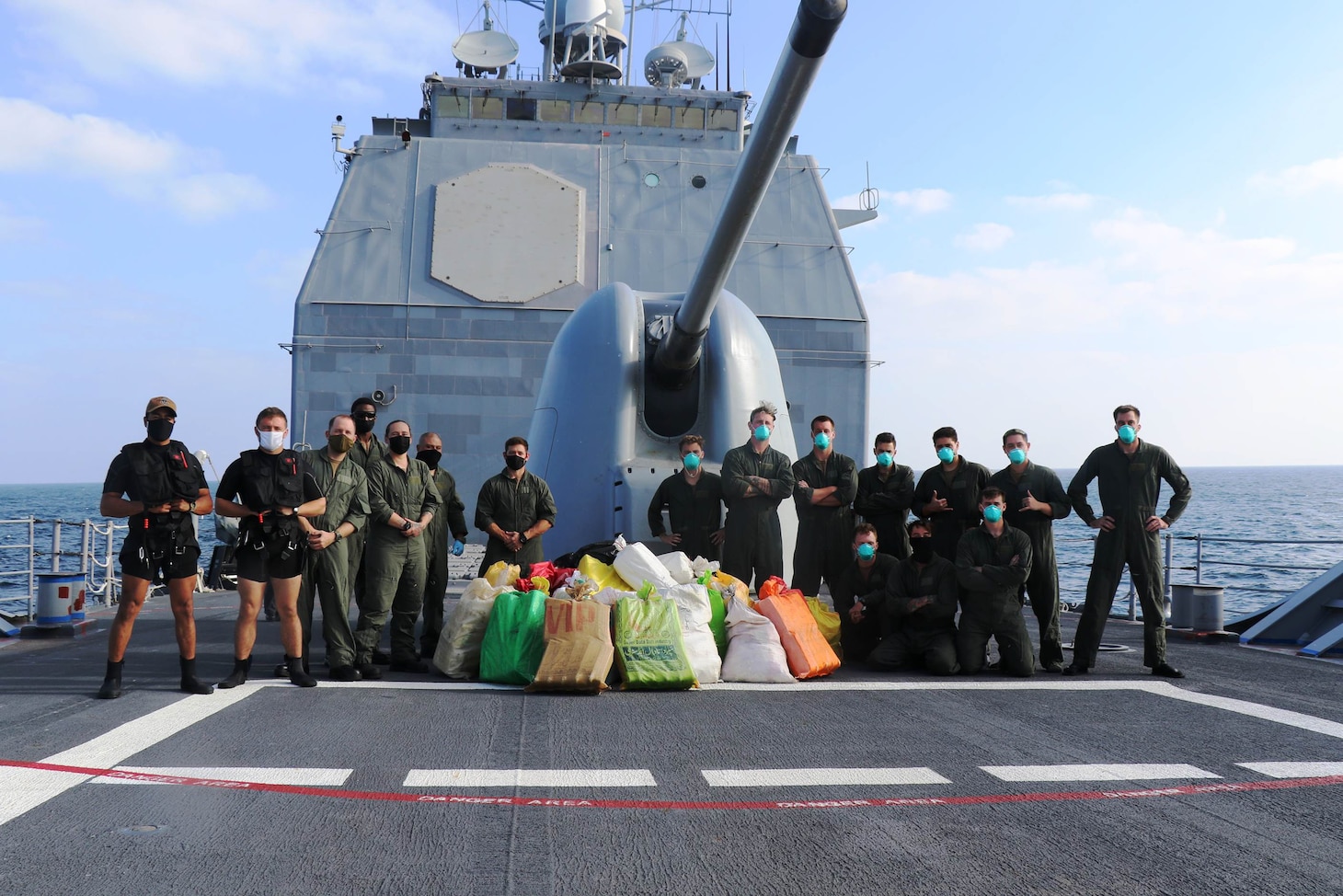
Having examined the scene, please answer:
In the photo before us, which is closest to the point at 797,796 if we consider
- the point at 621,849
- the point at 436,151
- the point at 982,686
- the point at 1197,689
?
the point at 621,849

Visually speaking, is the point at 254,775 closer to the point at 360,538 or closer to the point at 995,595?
the point at 360,538

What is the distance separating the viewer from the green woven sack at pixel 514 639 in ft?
17.2

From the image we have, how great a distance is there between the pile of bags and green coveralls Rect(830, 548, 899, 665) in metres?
0.32

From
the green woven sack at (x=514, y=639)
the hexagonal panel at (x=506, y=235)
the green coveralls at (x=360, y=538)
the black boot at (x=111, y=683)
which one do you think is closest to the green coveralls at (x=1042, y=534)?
the green woven sack at (x=514, y=639)

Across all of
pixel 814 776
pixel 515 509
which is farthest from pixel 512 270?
pixel 814 776

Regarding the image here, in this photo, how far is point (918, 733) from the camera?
4.16 metres

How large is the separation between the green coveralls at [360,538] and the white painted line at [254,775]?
217 cm

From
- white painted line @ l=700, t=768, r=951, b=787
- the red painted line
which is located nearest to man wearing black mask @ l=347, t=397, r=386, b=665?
the red painted line

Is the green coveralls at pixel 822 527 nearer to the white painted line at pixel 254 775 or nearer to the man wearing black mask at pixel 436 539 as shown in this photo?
the man wearing black mask at pixel 436 539

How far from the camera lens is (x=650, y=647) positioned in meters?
5.13

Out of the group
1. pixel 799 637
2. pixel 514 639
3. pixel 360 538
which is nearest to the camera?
pixel 514 639

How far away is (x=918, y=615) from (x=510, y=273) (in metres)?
7.92

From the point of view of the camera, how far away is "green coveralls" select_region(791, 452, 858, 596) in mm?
6426

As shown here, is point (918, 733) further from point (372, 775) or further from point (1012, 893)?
point (372, 775)
